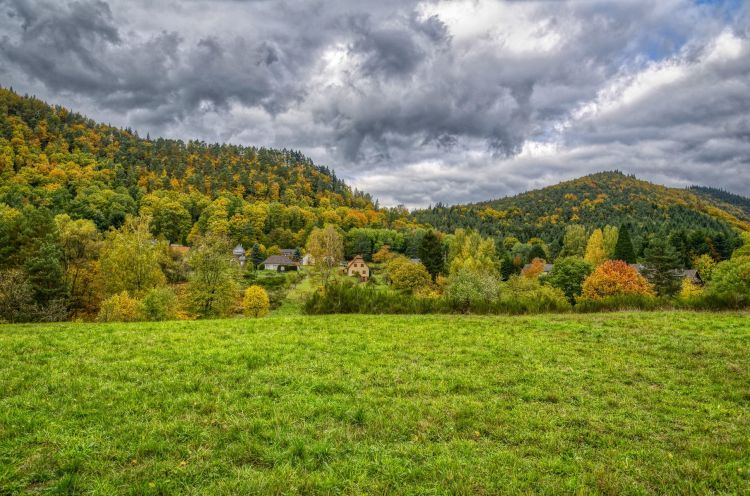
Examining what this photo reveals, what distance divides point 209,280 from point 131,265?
9.12 metres

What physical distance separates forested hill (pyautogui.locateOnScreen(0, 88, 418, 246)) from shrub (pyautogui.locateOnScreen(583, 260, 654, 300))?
8522 cm

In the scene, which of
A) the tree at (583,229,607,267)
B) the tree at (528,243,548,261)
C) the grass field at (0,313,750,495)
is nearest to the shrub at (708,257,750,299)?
the tree at (583,229,607,267)

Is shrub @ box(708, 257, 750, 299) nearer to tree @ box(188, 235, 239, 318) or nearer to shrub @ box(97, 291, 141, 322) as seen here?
tree @ box(188, 235, 239, 318)

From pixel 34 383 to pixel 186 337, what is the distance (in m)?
5.09

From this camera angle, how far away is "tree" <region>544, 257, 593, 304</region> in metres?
57.1

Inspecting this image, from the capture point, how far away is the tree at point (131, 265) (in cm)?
3778

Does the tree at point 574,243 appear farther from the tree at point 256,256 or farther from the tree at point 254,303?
the tree at point 254,303

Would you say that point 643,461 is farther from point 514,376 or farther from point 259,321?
point 259,321

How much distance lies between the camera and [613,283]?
48.3m

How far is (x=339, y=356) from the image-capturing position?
37.5 ft

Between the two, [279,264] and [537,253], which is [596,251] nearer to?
[537,253]

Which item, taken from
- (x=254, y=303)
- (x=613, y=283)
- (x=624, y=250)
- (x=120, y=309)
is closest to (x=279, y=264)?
(x=254, y=303)

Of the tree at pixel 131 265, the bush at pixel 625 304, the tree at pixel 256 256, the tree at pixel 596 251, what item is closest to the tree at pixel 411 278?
the tree at pixel 131 265

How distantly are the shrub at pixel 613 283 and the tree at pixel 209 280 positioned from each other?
43.0 meters
